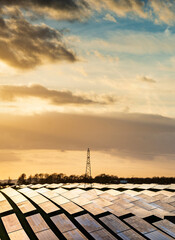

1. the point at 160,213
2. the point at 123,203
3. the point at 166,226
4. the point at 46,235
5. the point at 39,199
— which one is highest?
the point at 39,199

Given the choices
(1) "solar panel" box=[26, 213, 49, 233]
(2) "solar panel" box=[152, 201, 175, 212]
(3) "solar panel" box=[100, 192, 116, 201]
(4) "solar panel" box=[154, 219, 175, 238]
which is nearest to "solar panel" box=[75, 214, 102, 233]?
(1) "solar panel" box=[26, 213, 49, 233]

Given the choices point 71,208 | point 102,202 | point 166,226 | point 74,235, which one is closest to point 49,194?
point 71,208

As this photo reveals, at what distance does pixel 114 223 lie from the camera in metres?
59.4

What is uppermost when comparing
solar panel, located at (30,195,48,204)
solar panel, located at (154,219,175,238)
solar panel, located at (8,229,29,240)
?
solar panel, located at (30,195,48,204)

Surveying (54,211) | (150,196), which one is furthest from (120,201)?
(54,211)

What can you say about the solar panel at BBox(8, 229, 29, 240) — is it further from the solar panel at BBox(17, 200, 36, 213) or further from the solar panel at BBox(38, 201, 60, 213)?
the solar panel at BBox(17, 200, 36, 213)

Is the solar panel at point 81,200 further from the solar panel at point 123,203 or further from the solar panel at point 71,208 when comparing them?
the solar panel at point 123,203

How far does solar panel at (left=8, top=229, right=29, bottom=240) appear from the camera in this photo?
53656 mm

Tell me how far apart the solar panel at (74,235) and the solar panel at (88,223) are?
2.32 m

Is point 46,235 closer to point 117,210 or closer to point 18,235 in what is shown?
point 18,235

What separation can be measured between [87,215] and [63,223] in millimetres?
6534

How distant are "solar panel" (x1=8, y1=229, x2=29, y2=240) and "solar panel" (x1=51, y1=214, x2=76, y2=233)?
280 inches

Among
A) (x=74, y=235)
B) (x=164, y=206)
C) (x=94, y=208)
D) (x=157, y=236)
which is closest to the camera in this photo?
(x=157, y=236)

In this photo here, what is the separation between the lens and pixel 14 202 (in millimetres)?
78375
